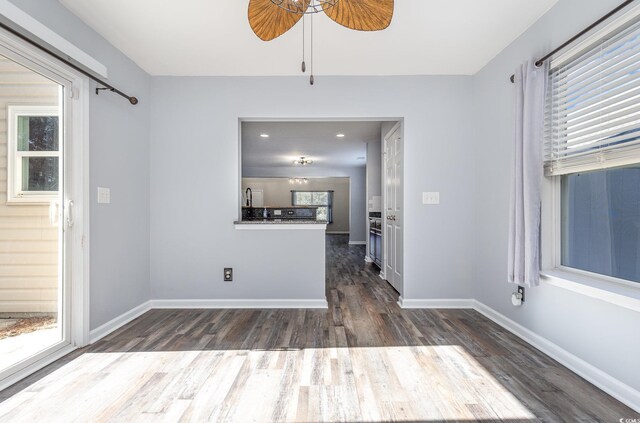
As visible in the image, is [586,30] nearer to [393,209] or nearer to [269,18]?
A: [269,18]

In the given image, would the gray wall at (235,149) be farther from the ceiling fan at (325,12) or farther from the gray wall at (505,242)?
the ceiling fan at (325,12)

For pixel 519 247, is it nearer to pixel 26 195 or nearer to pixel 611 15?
pixel 611 15

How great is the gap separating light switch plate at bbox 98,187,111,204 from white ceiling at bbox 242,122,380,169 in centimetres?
257

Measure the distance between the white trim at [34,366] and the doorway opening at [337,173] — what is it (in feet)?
5.76

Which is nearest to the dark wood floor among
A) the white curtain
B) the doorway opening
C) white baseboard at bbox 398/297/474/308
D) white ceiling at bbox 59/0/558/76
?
white baseboard at bbox 398/297/474/308

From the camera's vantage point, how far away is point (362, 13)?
5.33 ft

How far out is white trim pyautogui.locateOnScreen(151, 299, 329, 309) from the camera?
3156mm

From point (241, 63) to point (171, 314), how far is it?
2.48m

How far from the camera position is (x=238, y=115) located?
3180mm

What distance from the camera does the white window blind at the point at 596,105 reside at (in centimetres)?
162

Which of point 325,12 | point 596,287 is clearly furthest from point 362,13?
point 596,287

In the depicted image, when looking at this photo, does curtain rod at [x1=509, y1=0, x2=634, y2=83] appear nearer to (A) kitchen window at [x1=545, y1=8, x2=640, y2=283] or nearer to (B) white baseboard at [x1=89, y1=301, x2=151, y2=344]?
(A) kitchen window at [x1=545, y1=8, x2=640, y2=283]

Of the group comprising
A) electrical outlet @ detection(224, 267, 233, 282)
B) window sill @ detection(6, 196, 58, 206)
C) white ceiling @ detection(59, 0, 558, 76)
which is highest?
white ceiling @ detection(59, 0, 558, 76)

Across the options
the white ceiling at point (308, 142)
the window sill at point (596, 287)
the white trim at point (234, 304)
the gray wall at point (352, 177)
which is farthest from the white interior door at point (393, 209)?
the gray wall at point (352, 177)
